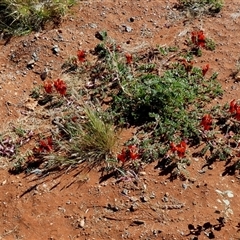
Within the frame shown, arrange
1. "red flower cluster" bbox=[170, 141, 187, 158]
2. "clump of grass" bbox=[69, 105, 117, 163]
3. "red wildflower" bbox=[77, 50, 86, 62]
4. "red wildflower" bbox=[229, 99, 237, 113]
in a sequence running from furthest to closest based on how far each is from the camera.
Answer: "red wildflower" bbox=[77, 50, 86, 62] → "red wildflower" bbox=[229, 99, 237, 113] → "clump of grass" bbox=[69, 105, 117, 163] → "red flower cluster" bbox=[170, 141, 187, 158]

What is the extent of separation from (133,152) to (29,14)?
9.24ft

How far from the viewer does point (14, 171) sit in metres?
5.36

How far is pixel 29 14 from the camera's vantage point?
689 centimetres

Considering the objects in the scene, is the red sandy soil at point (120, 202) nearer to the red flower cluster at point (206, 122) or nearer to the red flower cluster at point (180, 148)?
the red flower cluster at point (180, 148)

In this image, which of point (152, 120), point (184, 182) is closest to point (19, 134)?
point (152, 120)

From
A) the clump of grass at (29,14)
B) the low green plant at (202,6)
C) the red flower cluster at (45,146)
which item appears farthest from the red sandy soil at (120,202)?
the clump of grass at (29,14)

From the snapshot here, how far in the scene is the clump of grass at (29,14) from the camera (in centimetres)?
686

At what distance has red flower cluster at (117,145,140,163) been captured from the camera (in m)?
5.05

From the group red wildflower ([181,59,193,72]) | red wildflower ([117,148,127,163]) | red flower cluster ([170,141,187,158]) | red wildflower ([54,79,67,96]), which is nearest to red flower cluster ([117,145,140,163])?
red wildflower ([117,148,127,163])

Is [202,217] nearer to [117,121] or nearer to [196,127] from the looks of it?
[196,127]

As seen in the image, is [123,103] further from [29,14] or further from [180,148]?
[29,14]

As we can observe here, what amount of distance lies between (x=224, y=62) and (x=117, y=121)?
156cm

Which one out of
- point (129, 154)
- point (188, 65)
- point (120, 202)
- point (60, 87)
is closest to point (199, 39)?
point (188, 65)

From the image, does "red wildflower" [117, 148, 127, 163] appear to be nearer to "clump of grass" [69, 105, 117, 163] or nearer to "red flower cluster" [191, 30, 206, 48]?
"clump of grass" [69, 105, 117, 163]
